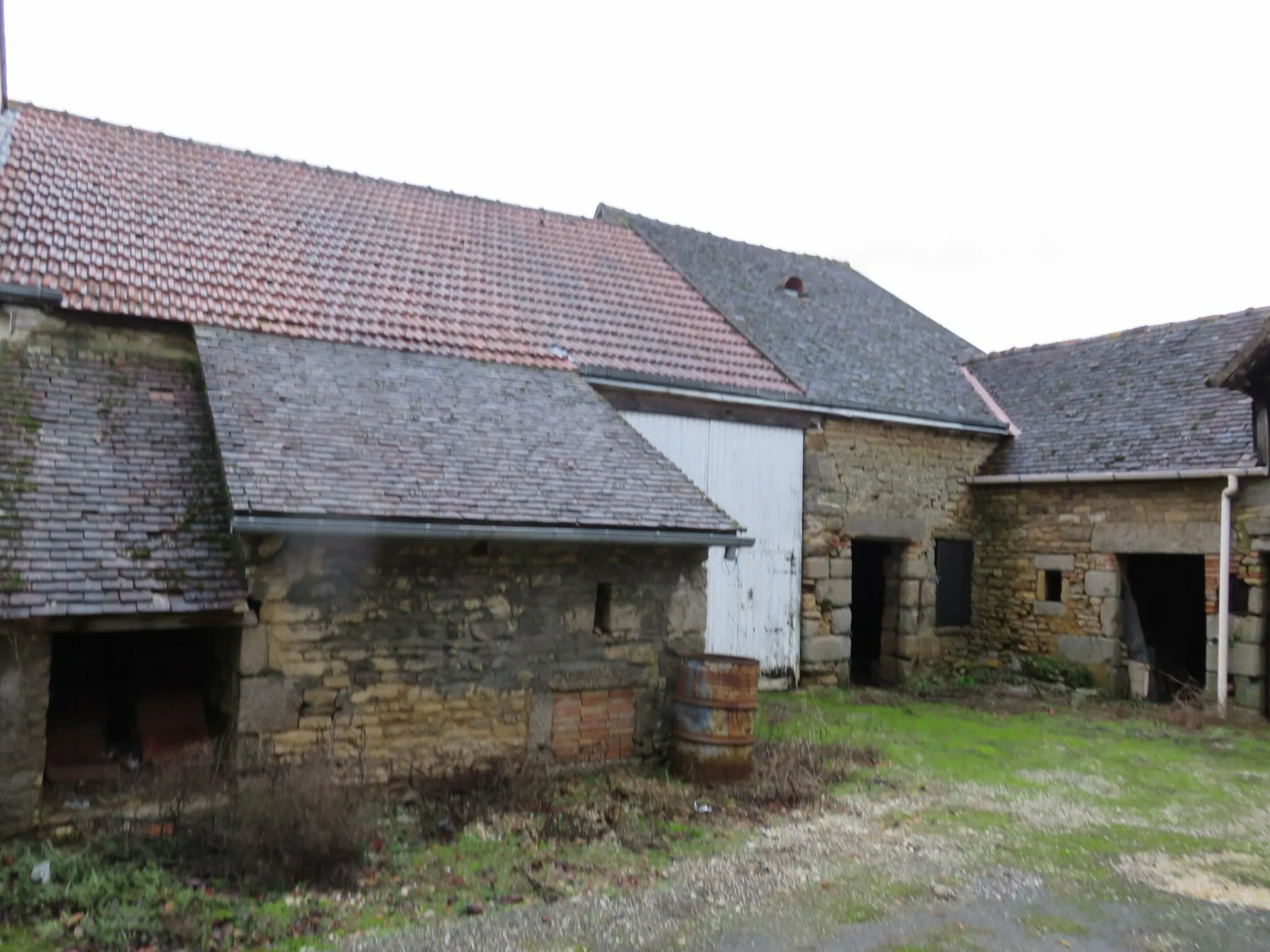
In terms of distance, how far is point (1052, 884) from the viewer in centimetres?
554

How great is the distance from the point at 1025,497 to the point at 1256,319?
3.81 meters

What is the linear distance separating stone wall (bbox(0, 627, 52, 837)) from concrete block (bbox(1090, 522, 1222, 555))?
11.0 m

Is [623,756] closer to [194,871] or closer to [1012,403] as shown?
[194,871]

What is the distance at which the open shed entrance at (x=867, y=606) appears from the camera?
43.4ft

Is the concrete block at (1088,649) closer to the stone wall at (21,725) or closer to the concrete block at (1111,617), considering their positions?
the concrete block at (1111,617)

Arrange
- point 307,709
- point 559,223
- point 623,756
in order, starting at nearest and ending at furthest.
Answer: point 307,709, point 623,756, point 559,223

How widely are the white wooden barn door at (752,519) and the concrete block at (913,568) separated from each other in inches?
70.4

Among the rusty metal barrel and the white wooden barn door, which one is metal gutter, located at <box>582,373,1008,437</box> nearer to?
the white wooden barn door

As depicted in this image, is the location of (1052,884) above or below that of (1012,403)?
below

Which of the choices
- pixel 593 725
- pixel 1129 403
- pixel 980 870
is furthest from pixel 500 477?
pixel 1129 403

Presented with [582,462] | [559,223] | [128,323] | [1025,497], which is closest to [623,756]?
[582,462]

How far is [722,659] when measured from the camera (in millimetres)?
7312

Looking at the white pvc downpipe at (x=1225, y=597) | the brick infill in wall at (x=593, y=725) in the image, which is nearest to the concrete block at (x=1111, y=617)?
the white pvc downpipe at (x=1225, y=597)

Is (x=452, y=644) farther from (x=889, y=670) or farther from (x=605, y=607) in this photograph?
(x=889, y=670)
